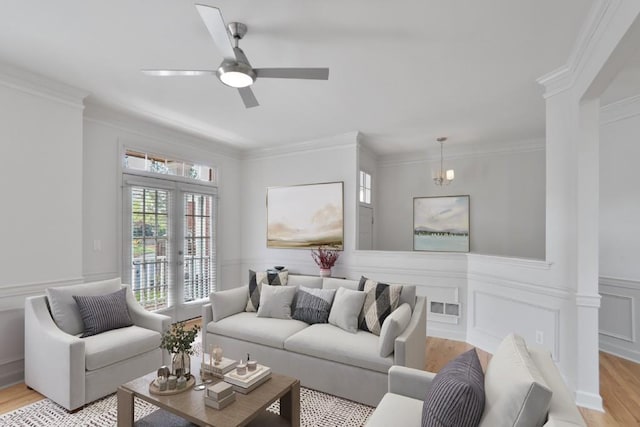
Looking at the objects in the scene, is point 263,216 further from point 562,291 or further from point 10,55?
point 562,291

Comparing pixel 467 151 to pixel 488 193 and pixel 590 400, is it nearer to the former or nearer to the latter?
pixel 488 193

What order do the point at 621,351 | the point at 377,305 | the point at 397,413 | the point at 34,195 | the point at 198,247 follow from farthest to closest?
1. the point at 198,247
2. the point at 621,351
3. the point at 34,195
4. the point at 377,305
5. the point at 397,413

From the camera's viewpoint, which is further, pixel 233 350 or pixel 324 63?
pixel 233 350

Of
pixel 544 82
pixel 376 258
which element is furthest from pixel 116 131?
pixel 544 82

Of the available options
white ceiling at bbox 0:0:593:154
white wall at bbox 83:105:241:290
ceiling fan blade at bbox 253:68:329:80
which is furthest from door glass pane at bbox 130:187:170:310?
ceiling fan blade at bbox 253:68:329:80

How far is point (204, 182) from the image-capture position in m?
5.25

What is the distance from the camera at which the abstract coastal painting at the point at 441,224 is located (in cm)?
549

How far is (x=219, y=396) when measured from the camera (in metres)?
1.87

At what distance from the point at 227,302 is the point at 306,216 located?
211cm

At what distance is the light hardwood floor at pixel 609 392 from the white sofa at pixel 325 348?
0.99 metres

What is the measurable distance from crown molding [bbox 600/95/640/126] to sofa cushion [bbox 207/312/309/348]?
4.11 m

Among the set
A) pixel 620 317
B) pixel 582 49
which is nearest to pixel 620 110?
pixel 582 49

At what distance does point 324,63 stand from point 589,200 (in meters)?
2.46

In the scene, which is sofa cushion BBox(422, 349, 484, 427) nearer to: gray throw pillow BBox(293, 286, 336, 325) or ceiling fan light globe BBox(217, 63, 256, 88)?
gray throw pillow BBox(293, 286, 336, 325)
